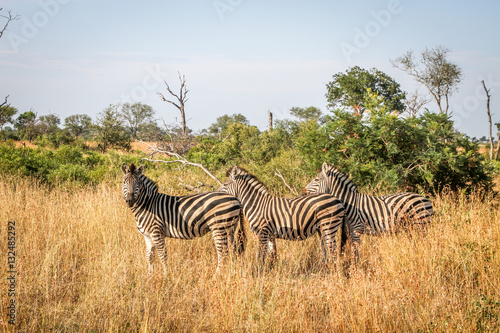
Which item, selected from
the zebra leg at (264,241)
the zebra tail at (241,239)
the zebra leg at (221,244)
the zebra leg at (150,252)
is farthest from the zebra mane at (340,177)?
the zebra leg at (150,252)

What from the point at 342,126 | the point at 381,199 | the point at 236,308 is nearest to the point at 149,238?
the point at 236,308

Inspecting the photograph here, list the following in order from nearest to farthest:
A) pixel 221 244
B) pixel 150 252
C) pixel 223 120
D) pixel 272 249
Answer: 1. pixel 221 244
2. pixel 150 252
3. pixel 272 249
4. pixel 223 120

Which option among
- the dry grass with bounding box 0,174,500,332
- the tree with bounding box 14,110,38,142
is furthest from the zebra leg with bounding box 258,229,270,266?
the tree with bounding box 14,110,38,142

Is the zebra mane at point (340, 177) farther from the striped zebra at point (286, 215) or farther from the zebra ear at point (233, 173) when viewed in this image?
the zebra ear at point (233, 173)

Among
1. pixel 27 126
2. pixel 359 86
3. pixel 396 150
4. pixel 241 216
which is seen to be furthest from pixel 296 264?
pixel 27 126

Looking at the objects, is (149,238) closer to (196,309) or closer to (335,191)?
(196,309)

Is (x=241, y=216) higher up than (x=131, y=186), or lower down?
lower down

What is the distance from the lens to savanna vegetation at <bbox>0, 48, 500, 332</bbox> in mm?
4004

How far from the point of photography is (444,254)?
5.34m

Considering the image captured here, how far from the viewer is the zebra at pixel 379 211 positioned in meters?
6.25

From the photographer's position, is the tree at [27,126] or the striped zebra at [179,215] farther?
the tree at [27,126]

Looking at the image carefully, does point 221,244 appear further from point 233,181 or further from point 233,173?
point 233,173

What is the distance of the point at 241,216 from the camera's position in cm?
578

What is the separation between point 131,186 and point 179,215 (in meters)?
0.79
